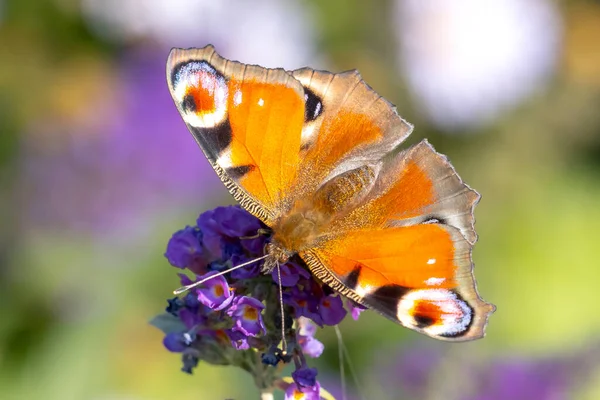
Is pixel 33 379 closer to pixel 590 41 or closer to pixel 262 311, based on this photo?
pixel 262 311

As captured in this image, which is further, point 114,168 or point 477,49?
point 477,49

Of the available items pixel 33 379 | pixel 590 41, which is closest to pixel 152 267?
pixel 33 379

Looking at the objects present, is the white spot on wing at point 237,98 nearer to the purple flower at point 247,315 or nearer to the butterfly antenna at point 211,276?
the butterfly antenna at point 211,276

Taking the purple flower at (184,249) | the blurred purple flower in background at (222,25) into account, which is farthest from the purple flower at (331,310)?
the blurred purple flower in background at (222,25)

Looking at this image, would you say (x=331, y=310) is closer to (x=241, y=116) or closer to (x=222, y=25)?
(x=241, y=116)

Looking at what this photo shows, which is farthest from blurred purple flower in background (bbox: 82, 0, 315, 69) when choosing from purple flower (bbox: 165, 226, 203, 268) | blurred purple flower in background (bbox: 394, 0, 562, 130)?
purple flower (bbox: 165, 226, 203, 268)

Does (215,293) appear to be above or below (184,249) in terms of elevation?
below

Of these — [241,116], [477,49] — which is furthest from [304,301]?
[477,49]
